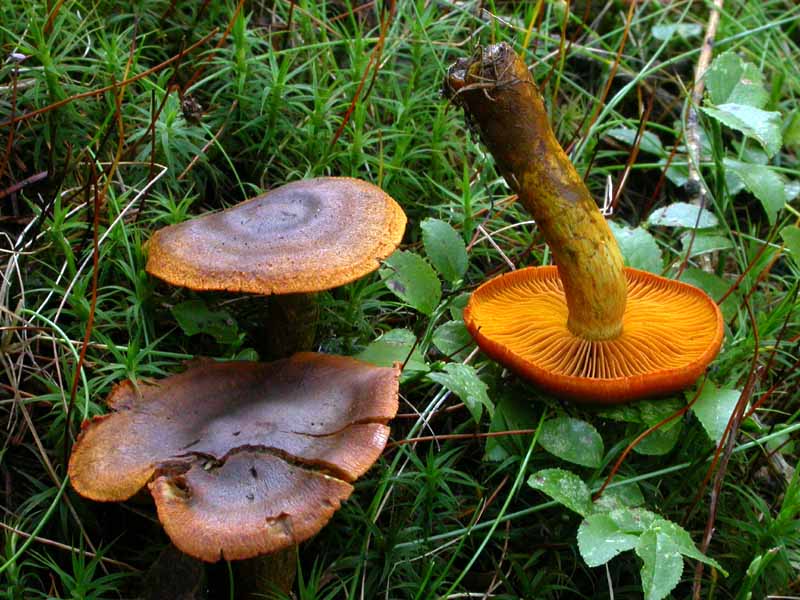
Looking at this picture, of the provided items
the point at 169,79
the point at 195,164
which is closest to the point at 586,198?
the point at 195,164

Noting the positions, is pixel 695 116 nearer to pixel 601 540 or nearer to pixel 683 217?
pixel 683 217

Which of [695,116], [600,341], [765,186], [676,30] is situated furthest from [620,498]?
[676,30]

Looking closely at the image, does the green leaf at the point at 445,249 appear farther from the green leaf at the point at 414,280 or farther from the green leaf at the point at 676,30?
the green leaf at the point at 676,30

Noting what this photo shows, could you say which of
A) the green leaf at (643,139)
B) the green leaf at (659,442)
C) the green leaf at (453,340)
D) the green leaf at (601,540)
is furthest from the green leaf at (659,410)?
the green leaf at (643,139)

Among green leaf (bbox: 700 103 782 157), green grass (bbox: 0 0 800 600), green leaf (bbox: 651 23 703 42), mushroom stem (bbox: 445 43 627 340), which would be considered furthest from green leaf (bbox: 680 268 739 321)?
green leaf (bbox: 651 23 703 42)

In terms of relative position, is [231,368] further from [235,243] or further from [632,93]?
[632,93]

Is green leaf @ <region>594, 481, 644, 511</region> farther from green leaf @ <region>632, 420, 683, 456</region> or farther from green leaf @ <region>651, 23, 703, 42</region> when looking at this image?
green leaf @ <region>651, 23, 703, 42</region>

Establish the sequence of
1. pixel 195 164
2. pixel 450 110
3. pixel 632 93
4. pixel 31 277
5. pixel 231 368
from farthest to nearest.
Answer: pixel 632 93, pixel 450 110, pixel 195 164, pixel 31 277, pixel 231 368
